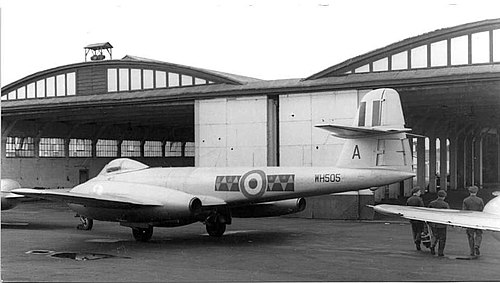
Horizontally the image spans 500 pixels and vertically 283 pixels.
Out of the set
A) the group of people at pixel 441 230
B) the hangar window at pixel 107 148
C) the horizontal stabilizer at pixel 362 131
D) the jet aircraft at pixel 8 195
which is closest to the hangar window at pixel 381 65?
the horizontal stabilizer at pixel 362 131

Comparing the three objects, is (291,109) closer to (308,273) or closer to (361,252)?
(361,252)

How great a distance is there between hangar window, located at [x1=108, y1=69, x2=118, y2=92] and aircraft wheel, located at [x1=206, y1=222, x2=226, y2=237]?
44.5 ft

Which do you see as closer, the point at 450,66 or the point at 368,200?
the point at 450,66

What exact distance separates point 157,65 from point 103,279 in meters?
18.6

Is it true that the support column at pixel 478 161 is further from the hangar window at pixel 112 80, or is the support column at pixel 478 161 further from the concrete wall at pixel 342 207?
the hangar window at pixel 112 80

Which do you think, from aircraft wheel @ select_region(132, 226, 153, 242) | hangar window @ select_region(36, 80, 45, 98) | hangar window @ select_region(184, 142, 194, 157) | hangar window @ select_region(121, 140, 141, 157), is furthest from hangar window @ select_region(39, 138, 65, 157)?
aircraft wheel @ select_region(132, 226, 153, 242)

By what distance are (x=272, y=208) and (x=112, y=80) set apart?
14.6 m

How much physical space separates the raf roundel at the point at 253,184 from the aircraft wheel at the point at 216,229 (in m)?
1.92

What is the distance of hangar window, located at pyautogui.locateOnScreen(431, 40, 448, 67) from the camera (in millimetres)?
21820

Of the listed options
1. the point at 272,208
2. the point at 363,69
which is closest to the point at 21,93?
the point at 363,69

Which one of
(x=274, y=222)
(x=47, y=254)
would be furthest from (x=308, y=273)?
(x=274, y=222)

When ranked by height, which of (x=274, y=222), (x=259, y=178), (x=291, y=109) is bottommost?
(x=274, y=222)

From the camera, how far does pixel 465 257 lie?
13727 mm

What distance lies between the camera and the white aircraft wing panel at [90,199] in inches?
593
